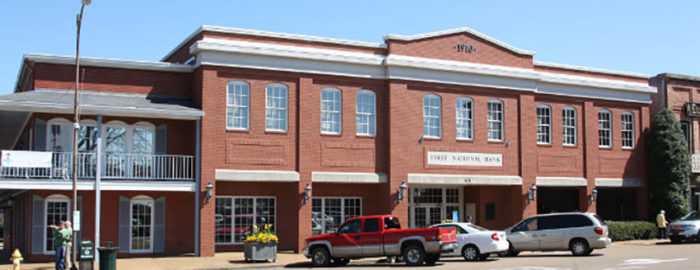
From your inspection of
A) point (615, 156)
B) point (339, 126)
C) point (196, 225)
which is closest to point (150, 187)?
point (196, 225)

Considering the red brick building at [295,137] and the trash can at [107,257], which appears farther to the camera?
the red brick building at [295,137]

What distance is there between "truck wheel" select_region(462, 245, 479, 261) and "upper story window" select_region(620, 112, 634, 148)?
14774 mm

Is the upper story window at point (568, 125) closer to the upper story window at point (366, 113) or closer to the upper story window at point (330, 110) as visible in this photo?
the upper story window at point (366, 113)

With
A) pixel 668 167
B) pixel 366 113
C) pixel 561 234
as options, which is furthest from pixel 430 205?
pixel 668 167

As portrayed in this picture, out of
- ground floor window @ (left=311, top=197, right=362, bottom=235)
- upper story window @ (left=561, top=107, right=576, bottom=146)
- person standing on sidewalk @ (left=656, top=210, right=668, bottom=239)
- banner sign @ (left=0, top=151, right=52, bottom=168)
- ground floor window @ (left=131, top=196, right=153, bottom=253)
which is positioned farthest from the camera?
upper story window @ (left=561, top=107, right=576, bottom=146)

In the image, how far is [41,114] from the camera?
2547 centimetres

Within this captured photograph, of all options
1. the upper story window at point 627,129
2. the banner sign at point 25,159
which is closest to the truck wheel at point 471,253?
the banner sign at point 25,159

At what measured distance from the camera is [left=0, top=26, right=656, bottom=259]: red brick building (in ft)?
84.6

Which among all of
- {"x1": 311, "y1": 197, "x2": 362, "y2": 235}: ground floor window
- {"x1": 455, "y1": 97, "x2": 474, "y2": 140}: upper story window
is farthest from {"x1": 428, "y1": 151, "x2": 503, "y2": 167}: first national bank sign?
{"x1": 311, "y1": 197, "x2": 362, "y2": 235}: ground floor window

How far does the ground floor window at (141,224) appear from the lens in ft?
87.1

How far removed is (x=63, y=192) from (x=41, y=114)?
9.00ft

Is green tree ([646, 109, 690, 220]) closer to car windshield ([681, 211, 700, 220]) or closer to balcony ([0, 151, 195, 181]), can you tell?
car windshield ([681, 211, 700, 220])

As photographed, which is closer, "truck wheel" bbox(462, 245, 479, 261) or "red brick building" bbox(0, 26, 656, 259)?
"truck wheel" bbox(462, 245, 479, 261)

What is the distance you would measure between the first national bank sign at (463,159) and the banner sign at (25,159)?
14.5 metres
